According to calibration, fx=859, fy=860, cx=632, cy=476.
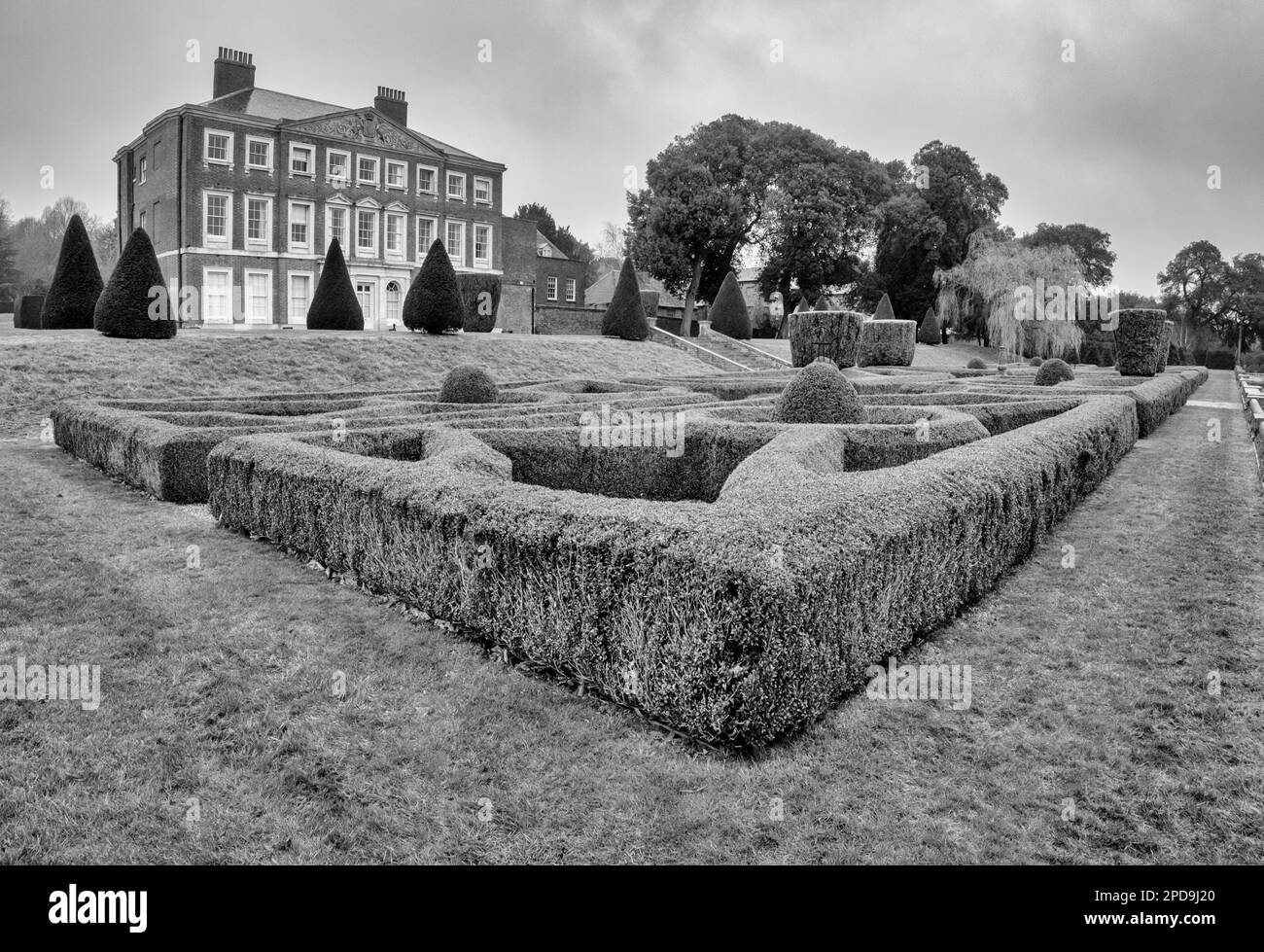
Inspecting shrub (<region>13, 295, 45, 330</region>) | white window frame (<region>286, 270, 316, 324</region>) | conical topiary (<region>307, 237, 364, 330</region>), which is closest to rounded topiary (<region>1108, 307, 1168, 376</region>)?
conical topiary (<region>307, 237, 364, 330</region>)

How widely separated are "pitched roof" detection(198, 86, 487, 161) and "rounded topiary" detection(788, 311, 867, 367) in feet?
81.5

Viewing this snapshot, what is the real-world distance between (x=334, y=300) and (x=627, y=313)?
42.8ft

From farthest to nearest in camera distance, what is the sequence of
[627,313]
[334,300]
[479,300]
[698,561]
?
[627,313] → [479,300] → [334,300] → [698,561]

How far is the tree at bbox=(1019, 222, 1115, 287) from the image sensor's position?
227 ft

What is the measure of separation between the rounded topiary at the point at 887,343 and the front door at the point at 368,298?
72.9 feet

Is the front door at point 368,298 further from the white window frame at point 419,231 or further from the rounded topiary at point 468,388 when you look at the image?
the rounded topiary at point 468,388

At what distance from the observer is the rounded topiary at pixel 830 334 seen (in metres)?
25.0

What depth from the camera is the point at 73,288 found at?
23.8 meters

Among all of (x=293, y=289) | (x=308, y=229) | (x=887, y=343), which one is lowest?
(x=887, y=343)

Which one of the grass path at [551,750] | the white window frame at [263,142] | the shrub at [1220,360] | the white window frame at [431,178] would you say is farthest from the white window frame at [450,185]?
the shrub at [1220,360]

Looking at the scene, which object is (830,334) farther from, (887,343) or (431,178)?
(431,178)

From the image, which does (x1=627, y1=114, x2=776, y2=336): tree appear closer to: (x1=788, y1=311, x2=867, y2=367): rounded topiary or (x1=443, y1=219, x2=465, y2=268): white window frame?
A: (x1=443, y1=219, x2=465, y2=268): white window frame

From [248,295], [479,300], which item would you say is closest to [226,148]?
[248,295]
